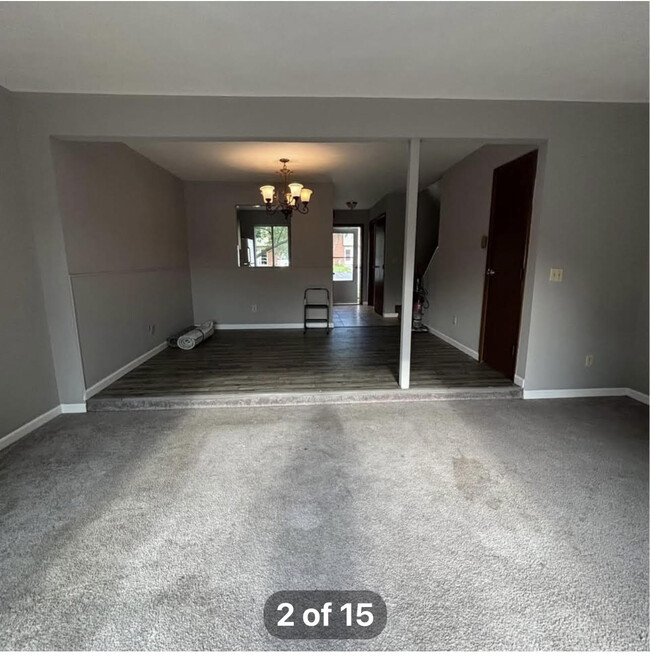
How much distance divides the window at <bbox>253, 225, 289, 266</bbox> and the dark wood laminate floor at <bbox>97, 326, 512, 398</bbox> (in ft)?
6.55

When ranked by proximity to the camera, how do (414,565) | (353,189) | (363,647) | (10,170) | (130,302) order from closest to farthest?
(363,647)
(414,565)
(10,170)
(130,302)
(353,189)

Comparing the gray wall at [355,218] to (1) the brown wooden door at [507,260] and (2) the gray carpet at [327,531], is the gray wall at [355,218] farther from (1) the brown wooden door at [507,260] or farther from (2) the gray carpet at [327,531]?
(2) the gray carpet at [327,531]

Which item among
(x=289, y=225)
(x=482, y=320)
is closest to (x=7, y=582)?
(x=482, y=320)

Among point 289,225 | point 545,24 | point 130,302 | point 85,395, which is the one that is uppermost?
point 545,24

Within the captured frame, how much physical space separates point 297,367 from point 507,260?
2.43m

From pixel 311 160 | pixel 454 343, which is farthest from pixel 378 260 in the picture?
pixel 311 160

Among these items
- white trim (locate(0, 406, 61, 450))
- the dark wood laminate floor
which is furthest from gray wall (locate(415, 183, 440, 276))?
white trim (locate(0, 406, 61, 450))

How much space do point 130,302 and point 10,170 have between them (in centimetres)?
154

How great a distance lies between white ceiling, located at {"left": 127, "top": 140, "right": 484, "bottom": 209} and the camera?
354 cm

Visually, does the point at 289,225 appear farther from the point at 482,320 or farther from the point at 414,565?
the point at 414,565

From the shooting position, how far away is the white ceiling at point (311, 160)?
3.54 m

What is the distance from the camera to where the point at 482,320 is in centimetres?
381

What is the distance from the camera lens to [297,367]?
3.67 meters

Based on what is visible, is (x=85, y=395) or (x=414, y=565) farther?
(x=85, y=395)
